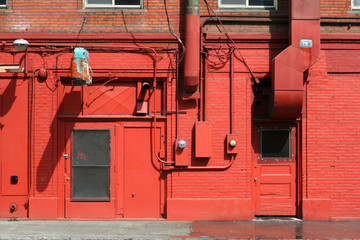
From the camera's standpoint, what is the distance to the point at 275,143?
1020cm

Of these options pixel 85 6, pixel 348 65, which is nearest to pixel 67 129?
pixel 85 6

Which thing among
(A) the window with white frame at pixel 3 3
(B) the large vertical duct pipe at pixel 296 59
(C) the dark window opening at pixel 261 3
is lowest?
(B) the large vertical duct pipe at pixel 296 59

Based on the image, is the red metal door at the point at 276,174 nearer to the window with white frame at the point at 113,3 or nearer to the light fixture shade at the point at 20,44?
the window with white frame at the point at 113,3

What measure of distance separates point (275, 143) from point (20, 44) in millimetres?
6206

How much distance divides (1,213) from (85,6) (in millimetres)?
5196

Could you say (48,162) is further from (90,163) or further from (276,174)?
(276,174)

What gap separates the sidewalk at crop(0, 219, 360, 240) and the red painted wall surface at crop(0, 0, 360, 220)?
419mm

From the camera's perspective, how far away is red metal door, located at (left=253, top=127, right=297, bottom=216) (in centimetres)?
1012

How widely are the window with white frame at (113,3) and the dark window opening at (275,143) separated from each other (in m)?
4.28

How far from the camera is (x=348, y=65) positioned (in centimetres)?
1009

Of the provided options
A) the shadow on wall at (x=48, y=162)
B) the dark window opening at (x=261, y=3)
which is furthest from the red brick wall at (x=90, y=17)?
the shadow on wall at (x=48, y=162)

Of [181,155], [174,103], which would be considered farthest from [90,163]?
[174,103]

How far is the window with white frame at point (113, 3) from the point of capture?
33.3 ft

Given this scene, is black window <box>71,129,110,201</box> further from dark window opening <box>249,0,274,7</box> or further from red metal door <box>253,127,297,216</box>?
dark window opening <box>249,0,274,7</box>
